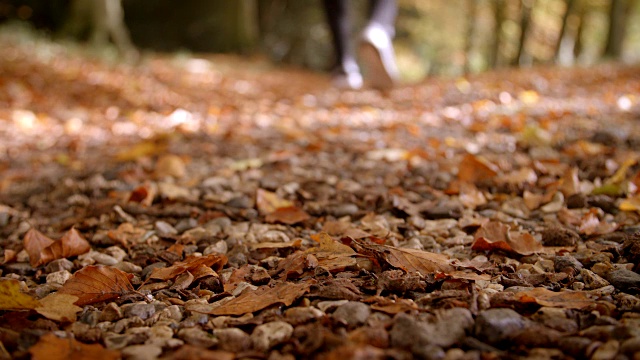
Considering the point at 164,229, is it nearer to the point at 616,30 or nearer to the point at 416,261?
the point at 416,261

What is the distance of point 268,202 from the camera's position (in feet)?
7.26

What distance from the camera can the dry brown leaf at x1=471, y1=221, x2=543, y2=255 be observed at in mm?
1624

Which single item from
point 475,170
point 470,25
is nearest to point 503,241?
point 475,170

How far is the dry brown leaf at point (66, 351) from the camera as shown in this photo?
1086 millimetres

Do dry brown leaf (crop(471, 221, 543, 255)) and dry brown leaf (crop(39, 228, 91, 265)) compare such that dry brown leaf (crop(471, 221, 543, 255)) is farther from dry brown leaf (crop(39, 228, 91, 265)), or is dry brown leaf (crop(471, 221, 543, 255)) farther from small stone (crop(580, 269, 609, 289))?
dry brown leaf (crop(39, 228, 91, 265))

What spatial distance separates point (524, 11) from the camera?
14.1 metres

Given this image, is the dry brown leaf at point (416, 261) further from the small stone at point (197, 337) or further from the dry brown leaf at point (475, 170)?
the dry brown leaf at point (475, 170)

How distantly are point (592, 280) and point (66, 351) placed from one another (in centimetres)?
117

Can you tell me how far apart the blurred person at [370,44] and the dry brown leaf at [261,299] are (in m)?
3.95

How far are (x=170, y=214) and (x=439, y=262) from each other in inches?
43.3

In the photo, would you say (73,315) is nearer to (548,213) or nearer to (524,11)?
(548,213)

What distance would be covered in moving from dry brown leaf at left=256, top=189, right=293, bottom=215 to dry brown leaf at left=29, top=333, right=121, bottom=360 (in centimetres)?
105

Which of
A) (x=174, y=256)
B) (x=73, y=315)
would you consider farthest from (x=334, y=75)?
(x=73, y=315)

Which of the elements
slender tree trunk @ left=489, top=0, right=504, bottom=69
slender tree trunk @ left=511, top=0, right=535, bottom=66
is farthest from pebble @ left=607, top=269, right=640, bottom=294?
slender tree trunk @ left=489, top=0, right=504, bottom=69
